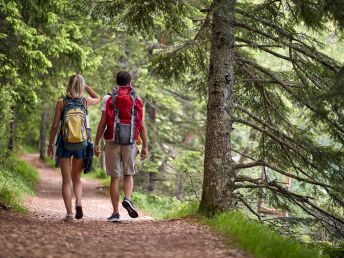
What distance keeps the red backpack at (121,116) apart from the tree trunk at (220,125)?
1.17 meters

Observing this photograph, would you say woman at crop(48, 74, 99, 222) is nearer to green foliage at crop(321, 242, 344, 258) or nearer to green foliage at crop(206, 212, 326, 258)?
green foliage at crop(206, 212, 326, 258)

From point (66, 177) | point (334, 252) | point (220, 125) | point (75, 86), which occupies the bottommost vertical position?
point (334, 252)

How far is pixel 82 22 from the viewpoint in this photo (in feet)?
48.7

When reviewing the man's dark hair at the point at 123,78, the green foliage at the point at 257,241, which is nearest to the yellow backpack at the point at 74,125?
the man's dark hair at the point at 123,78

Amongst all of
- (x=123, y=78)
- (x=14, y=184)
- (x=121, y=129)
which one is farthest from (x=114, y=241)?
(x=14, y=184)

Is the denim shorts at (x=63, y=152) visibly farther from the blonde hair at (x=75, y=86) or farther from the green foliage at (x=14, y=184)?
the green foliage at (x=14, y=184)

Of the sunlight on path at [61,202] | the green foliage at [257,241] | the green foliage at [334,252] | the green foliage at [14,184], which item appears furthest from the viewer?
the sunlight on path at [61,202]

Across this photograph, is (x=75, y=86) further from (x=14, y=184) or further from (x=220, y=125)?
(x=14, y=184)

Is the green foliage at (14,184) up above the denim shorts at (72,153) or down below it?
below

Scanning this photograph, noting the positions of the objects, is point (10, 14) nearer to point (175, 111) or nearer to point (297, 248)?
point (297, 248)

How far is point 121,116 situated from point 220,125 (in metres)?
1.52

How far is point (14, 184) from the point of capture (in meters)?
15.0

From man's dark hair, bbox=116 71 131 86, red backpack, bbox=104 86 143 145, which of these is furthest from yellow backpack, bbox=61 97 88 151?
man's dark hair, bbox=116 71 131 86

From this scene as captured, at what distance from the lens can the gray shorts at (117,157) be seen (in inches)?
318
